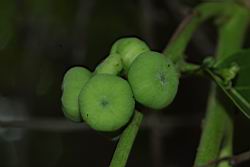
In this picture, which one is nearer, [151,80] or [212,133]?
[151,80]

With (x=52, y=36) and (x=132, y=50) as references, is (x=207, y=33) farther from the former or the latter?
(x=132, y=50)

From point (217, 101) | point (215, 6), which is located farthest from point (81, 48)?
point (217, 101)

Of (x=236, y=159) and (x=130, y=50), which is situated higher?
(x=130, y=50)

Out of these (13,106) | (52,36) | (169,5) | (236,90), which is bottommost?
(13,106)

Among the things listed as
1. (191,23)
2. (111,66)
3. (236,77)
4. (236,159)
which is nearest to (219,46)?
(191,23)

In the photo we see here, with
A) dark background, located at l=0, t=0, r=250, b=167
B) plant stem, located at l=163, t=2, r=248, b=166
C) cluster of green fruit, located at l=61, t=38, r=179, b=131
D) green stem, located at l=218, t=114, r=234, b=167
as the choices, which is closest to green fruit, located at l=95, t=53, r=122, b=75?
cluster of green fruit, located at l=61, t=38, r=179, b=131

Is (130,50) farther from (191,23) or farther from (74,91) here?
(191,23)

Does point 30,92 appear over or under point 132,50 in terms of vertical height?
under
